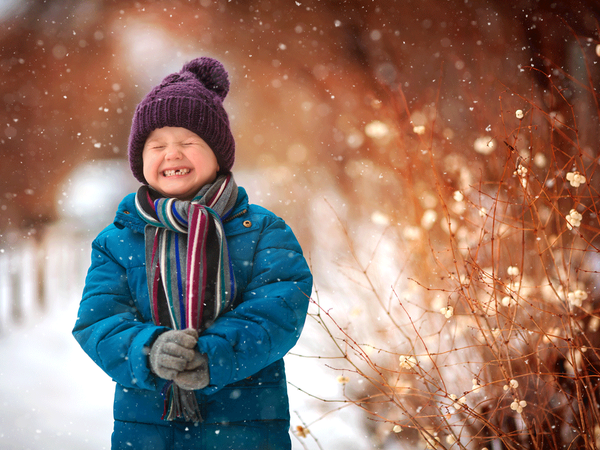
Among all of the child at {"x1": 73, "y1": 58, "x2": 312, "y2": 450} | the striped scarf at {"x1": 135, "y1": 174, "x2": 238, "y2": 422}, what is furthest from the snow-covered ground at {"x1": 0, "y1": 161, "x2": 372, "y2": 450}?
the striped scarf at {"x1": 135, "y1": 174, "x2": 238, "y2": 422}

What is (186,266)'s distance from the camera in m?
0.89

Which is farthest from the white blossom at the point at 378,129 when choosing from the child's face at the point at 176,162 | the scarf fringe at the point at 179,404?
the scarf fringe at the point at 179,404

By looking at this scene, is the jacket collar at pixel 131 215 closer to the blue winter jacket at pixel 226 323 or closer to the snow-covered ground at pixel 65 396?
the blue winter jacket at pixel 226 323

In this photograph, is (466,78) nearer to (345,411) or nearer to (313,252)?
(313,252)

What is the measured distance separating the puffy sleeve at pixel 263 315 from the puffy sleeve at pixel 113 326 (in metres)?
0.11

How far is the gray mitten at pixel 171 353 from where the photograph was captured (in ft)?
2.45

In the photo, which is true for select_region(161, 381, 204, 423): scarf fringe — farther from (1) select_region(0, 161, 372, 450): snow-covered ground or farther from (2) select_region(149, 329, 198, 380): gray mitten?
(1) select_region(0, 161, 372, 450): snow-covered ground

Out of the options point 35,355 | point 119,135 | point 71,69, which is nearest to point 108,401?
point 35,355

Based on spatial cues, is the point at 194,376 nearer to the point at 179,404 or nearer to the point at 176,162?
the point at 179,404

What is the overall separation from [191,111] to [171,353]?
551 millimetres

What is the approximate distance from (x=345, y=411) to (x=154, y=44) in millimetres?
2232

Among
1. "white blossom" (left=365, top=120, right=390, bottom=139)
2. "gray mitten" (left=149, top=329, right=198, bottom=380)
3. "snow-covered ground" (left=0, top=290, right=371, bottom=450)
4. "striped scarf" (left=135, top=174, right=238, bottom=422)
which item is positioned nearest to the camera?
"gray mitten" (left=149, top=329, right=198, bottom=380)

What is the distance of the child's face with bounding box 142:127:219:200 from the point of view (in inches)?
39.1

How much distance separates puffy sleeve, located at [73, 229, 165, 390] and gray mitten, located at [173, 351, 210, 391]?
7cm
